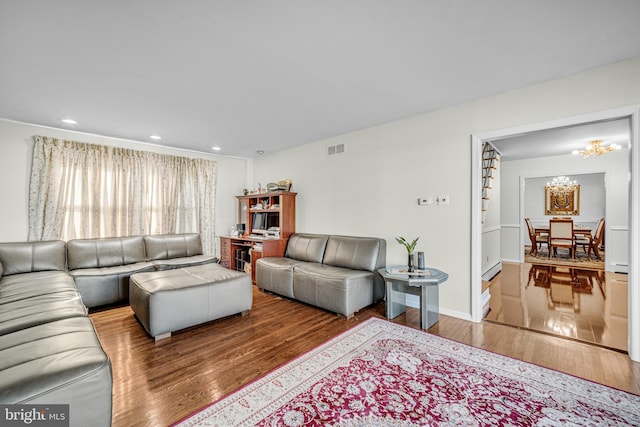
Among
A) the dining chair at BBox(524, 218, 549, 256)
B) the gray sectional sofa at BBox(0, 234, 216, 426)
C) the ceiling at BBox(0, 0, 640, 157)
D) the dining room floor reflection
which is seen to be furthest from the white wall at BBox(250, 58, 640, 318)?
the dining chair at BBox(524, 218, 549, 256)

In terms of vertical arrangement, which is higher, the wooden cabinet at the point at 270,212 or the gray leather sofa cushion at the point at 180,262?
the wooden cabinet at the point at 270,212

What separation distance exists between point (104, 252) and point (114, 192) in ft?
3.22

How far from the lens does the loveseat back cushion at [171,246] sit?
443cm

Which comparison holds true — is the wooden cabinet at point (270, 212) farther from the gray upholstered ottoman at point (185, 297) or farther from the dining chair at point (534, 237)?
the dining chair at point (534, 237)

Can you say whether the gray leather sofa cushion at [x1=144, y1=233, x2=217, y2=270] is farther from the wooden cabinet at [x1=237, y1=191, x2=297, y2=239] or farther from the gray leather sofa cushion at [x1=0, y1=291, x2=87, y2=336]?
the gray leather sofa cushion at [x1=0, y1=291, x2=87, y2=336]

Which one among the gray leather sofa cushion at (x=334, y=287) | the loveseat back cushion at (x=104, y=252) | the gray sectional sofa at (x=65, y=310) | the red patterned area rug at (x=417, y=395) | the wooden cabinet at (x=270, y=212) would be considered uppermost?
the wooden cabinet at (x=270, y=212)

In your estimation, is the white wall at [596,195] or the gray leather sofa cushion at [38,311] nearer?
the gray leather sofa cushion at [38,311]

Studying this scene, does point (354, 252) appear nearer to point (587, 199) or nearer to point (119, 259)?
point (119, 259)

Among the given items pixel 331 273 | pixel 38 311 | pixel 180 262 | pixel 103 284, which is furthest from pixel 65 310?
pixel 331 273

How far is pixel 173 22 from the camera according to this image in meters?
1.77

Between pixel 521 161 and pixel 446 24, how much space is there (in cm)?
657

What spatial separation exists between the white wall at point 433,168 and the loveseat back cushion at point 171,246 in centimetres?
220

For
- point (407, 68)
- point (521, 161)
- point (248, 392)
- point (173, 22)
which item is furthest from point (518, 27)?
Result: point (521, 161)

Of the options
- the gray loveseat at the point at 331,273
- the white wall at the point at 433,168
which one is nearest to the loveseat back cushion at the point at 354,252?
the gray loveseat at the point at 331,273
